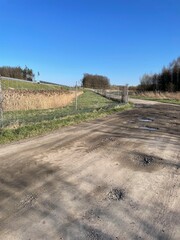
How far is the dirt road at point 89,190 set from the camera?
319 cm

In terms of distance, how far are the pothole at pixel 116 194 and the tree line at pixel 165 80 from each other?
163 ft

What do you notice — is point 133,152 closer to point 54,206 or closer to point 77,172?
point 77,172

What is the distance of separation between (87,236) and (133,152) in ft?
12.2

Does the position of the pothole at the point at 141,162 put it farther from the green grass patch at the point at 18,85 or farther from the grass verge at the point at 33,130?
the green grass patch at the point at 18,85

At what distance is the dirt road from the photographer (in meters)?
3.19

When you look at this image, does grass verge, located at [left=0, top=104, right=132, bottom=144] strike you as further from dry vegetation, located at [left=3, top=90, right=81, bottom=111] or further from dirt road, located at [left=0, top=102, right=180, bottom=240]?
dry vegetation, located at [left=3, top=90, right=81, bottom=111]

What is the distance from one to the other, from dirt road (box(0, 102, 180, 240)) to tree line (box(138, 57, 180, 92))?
Answer: 47493 mm

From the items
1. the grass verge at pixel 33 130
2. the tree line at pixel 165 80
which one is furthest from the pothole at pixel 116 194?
the tree line at pixel 165 80

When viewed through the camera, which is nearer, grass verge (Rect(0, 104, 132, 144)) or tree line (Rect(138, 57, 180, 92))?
grass verge (Rect(0, 104, 132, 144))

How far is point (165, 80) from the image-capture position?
184 feet

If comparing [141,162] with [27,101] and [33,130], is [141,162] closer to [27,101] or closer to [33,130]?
[33,130]

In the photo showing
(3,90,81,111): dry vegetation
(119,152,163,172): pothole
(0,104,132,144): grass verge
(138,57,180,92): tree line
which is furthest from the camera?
(138,57,180,92): tree line

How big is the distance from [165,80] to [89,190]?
54.4 metres

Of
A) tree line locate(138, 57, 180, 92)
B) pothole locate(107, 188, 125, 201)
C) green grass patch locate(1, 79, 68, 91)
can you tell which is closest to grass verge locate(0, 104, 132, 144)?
pothole locate(107, 188, 125, 201)
